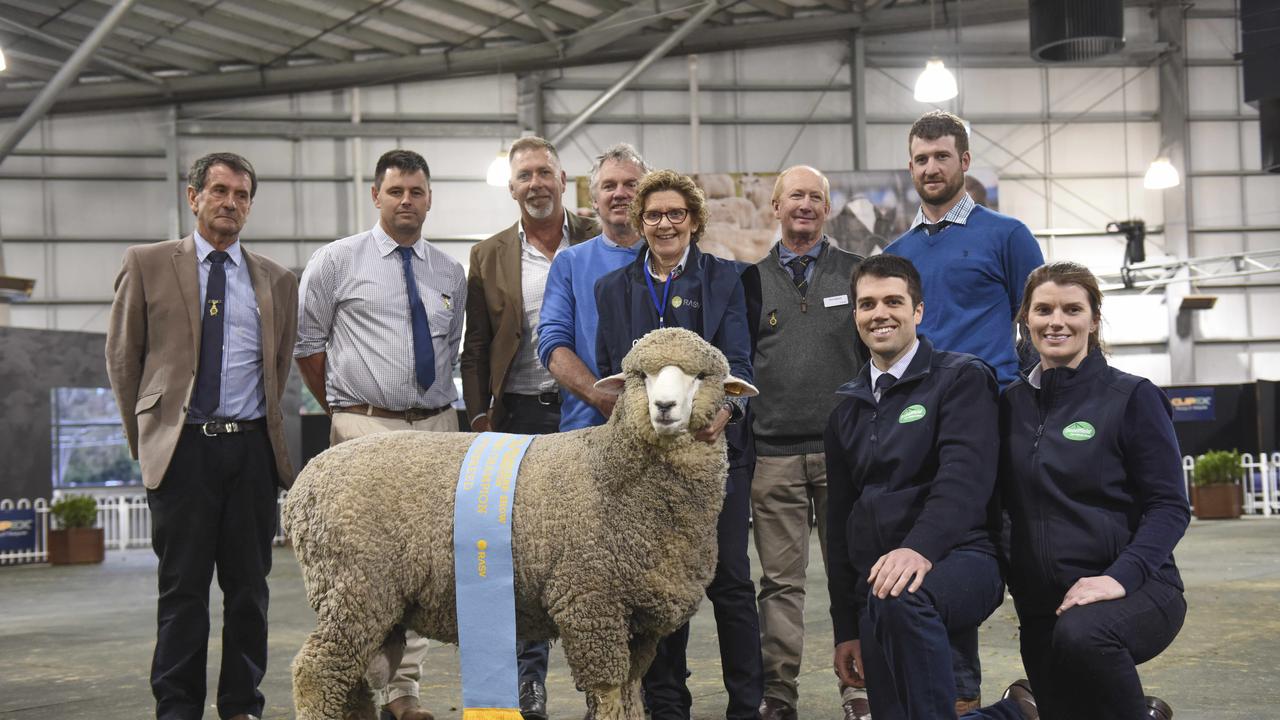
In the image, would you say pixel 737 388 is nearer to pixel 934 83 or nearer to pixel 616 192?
pixel 616 192

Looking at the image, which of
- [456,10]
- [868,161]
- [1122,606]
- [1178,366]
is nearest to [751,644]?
[1122,606]

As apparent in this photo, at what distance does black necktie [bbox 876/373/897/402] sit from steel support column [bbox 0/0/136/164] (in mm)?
12404

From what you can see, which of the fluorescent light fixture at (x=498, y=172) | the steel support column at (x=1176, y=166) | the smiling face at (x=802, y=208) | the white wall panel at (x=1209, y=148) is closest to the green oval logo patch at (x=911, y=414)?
the smiling face at (x=802, y=208)

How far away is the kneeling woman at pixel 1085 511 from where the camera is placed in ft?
8.68

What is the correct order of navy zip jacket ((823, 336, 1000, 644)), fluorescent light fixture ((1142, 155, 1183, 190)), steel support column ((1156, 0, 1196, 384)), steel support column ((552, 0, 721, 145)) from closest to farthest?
navy zip jacket ((823, 336, 1000, 644)), steel support column ((552, 0, 721, 145)), fluorescent light fixture ((1142, 155, 1183, 190)), steel support column ((1156, 0, 1196, 384))

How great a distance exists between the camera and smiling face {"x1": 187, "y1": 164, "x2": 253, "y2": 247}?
374cm

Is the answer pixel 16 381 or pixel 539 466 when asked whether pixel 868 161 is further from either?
pixel 539 466

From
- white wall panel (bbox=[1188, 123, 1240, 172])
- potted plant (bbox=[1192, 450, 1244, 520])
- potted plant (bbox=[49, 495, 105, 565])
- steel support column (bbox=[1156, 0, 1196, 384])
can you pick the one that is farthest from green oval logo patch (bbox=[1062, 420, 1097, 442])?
white wall panel (bbox=[1188, 123, 1240, 172])

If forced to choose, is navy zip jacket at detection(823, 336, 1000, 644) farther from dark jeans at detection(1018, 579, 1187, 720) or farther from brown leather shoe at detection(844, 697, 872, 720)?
brown leather shoe at detection(844, 697, 872, 720)

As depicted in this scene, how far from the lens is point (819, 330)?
3.92 meters

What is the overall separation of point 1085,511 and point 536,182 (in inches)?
91.0

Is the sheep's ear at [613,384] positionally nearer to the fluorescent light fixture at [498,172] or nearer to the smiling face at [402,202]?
the smiling face at [402,202]

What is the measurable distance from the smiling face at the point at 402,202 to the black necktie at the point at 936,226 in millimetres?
1740

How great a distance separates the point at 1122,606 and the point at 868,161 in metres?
17.1
